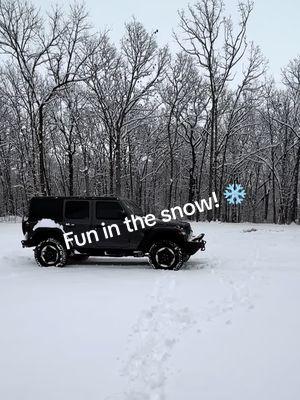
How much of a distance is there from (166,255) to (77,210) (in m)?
2.82

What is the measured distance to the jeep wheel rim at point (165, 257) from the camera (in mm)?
10594

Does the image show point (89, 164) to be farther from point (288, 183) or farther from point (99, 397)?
point (99, 397)

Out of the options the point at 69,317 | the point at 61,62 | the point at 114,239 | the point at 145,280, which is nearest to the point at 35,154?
the point at 61,62

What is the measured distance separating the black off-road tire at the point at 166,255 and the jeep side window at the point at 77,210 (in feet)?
7.05

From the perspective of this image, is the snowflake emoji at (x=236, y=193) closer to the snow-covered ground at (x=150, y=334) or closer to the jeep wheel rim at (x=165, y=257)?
the snow-covered ground at (x=150, y=334)

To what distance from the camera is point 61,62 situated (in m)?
29.2

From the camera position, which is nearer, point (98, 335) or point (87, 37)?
point (98, 335)

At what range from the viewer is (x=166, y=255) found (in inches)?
419

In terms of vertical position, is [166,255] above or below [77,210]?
below

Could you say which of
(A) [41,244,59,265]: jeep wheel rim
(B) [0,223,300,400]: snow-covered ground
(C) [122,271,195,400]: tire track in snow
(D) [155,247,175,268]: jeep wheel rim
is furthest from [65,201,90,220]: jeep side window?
(C) [122,271,195,400]: tire track in snow

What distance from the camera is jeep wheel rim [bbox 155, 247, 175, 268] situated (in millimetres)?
10594

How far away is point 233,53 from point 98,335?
2669cm

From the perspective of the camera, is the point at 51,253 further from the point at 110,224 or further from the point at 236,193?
the point at 236,193

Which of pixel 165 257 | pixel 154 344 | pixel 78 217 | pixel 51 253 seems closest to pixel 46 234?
pixel 51 253
